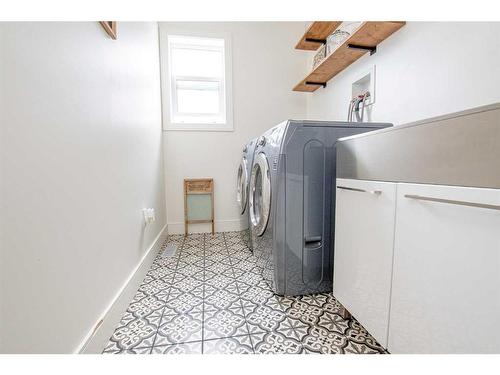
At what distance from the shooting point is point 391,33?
136cm

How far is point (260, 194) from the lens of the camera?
155cm

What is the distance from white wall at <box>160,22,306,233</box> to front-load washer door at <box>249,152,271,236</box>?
1.10 meters

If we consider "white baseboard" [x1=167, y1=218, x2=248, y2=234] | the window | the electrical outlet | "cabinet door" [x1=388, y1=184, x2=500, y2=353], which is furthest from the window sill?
"cabinet door" [x1=388, y1=184, x2=500, y2=353]

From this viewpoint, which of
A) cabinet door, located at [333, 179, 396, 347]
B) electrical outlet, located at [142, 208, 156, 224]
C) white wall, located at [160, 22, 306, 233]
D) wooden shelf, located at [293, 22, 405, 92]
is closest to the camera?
cabinet door, located at [333, 179, 396, 347]

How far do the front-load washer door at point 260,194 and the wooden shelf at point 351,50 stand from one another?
0.98 m

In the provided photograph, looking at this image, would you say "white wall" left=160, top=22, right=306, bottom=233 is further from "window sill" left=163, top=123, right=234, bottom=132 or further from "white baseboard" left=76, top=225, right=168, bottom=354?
"white baseboard" left=76, top=225, right=168, bottom=354

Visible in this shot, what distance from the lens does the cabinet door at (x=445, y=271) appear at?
0.48 meters

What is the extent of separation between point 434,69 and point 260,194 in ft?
3.88

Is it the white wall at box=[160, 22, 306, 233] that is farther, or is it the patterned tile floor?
the white wall at box=[160, 22, 306, 233]

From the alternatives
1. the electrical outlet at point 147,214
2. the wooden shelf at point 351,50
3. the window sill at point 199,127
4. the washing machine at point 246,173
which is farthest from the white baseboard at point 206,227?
the wooden shelf at point 351,50

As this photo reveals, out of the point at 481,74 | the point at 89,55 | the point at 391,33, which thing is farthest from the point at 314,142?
the point at 89,55

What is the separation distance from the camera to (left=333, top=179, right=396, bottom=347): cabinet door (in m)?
0.76
